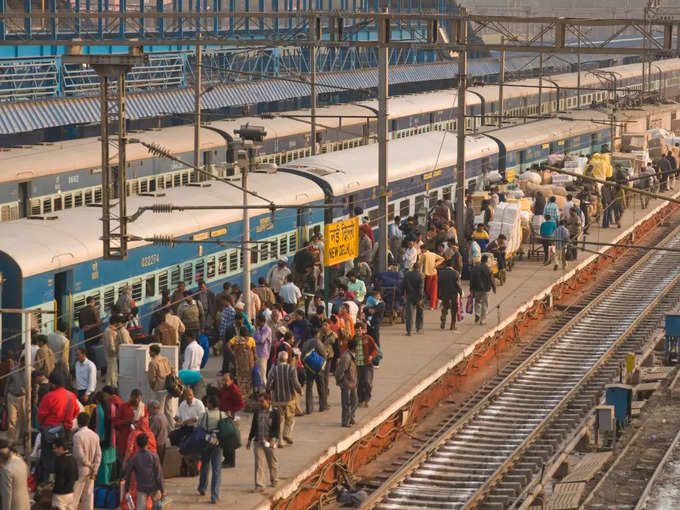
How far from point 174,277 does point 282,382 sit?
761cm

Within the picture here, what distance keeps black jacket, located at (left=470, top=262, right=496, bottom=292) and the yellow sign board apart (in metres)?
2.47

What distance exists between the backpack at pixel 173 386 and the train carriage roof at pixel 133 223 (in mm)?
3636

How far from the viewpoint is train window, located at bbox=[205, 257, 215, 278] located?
28547mm

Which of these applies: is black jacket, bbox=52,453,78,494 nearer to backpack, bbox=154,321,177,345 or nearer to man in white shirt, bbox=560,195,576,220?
backpack, bbox=154,321,177,345

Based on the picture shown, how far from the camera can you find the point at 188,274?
27.8 meters

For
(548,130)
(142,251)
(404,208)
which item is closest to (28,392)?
(142,251)

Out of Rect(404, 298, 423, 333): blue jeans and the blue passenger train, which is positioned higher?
the blue passenger train

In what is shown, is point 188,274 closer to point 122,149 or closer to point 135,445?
point 122,149

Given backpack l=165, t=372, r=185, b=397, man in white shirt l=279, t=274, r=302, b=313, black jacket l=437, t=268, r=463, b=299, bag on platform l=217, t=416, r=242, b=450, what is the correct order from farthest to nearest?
black jacket l=437, t=268, r=463, b=299, man in white shirt l=279, t=274, r=302, b=313, backpack l=165, t=372, r=185, b=397, bag on platform l=217, t=416, r=242, b=450

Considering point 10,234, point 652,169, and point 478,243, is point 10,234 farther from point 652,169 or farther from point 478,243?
point 652,169

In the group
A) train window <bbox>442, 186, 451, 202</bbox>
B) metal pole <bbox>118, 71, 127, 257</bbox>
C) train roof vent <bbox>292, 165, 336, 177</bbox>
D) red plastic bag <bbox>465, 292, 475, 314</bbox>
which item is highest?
metal pole <bbox>118, 71, 127, 257</bbox>

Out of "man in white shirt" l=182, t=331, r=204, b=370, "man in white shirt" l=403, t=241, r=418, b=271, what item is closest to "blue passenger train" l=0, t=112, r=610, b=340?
"man in white shirt" l=403, t=241, r=418, b=271

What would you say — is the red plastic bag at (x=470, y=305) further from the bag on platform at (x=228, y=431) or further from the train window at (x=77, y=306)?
the bag on platform at (x=228, y=431)

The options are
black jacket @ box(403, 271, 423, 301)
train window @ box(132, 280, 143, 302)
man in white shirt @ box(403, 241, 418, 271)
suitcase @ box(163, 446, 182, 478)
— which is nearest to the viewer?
suitcase @ box(163, 446, 182, 478)
